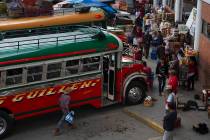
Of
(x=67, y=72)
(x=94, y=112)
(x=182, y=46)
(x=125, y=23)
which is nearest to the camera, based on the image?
(x=67, y=72)

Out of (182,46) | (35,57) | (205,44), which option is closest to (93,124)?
(35,57)

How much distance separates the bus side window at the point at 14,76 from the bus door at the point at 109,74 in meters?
3.37

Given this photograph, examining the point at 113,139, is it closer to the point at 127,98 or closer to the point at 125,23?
the point at 127,98

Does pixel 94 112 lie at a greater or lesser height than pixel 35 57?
lesser

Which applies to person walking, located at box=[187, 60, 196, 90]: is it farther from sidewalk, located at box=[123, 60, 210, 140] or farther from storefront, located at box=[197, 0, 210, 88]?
sidewalk, located at box=[123, 60, 210, 140]

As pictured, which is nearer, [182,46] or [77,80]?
[77,80]

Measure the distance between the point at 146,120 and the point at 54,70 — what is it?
11.1 feet

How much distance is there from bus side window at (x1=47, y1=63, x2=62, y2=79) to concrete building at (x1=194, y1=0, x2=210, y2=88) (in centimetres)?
605

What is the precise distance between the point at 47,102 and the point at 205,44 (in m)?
7.51

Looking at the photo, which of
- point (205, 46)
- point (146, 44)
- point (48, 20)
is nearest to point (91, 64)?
point (205, 46)

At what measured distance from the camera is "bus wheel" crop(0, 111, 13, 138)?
46.2 feet

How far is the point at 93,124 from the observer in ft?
50.5

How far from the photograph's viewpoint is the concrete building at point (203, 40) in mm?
18562

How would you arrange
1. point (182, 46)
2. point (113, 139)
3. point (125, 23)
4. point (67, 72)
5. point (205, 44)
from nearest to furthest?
point (113, 139) < point (67, 72) < point (205, 44) < point (182, 46) < point (125, 23)
